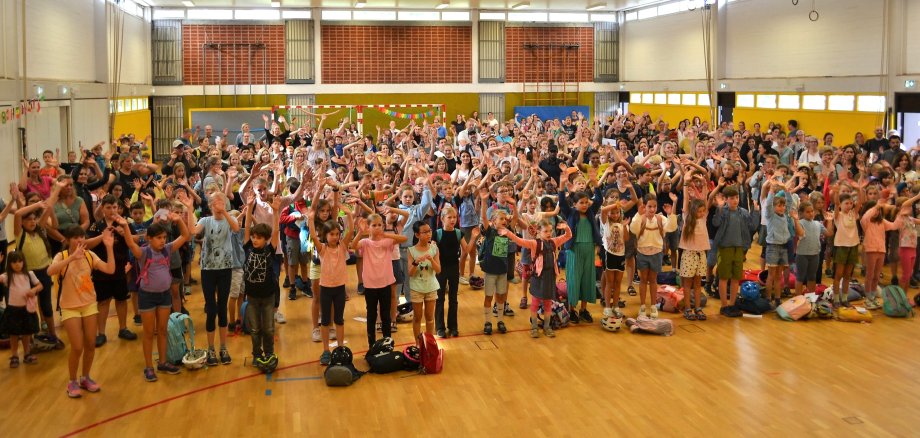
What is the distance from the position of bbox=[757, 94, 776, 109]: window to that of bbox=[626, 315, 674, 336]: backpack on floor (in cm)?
1609

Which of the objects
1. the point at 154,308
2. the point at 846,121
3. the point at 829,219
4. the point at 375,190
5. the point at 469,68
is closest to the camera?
the point at 154,308

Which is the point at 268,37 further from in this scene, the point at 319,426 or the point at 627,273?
the point at 319,426

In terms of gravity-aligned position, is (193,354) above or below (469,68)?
below

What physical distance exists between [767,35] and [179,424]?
71.2ft

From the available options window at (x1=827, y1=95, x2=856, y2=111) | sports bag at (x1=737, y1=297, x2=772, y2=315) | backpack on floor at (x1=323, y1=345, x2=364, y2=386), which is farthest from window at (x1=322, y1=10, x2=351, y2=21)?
backpack on floor at (x1=323, y1=345, x2=364, y2=386)

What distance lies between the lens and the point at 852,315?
10852 mm

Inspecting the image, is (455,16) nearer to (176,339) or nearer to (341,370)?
(176,339)

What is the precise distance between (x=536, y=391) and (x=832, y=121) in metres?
16.6

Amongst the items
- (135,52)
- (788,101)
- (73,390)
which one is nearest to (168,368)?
(73,390)

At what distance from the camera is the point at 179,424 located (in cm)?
750

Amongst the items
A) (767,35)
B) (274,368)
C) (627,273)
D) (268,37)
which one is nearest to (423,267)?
(274,368)

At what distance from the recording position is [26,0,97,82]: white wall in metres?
18.0

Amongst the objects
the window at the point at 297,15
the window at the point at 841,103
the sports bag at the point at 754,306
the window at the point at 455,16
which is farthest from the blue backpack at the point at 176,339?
the window at the point at 455,16

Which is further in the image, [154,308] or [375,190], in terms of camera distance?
[375,190]
